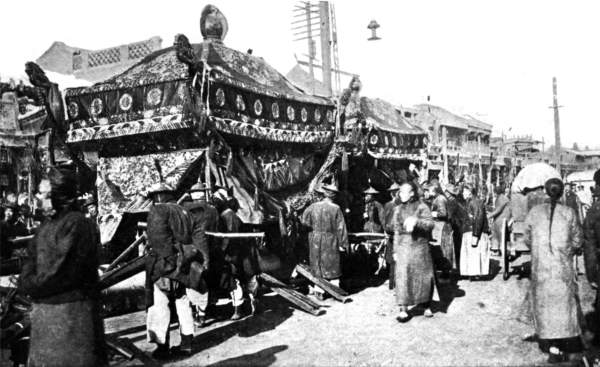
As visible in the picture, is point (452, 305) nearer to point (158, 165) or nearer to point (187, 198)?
point (187, 198)

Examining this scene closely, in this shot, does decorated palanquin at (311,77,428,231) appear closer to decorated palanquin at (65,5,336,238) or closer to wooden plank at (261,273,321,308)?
decorated palanquin at (65,5,336,238)

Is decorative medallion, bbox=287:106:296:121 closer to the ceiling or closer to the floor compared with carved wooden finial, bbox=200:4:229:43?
closer to the floor

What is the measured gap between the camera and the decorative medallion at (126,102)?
8.64 meters

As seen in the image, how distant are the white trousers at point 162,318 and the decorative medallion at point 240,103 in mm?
3831

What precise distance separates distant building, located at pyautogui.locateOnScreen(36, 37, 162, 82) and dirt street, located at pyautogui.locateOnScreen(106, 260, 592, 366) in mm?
10817

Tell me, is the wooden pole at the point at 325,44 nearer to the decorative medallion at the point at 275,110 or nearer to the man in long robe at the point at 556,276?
the decorative medallion at the point at 275,110

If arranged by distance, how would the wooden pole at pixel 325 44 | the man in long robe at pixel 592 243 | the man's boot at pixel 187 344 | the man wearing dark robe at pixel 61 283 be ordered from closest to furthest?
the man wearing dark robe at pixel 61 283, the man in long robe at pixel 592 243, the man's boot at pixel 187 344, the wooden pole at pixel 325 44

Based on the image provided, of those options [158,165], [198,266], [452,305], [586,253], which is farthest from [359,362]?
[158,165]

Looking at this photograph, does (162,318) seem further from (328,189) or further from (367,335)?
(328,189)

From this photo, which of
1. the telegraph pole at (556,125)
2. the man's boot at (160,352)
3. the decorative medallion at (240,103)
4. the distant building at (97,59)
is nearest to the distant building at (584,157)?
the telegraph pole at (556,125)

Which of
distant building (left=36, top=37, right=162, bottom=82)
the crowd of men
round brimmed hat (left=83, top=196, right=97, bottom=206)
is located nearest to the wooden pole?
distant building (left=36, top=37, right=162, bottom=82)

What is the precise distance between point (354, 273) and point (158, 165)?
5.04 m

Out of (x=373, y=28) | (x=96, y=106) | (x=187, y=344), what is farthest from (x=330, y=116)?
(x=373, y=28)

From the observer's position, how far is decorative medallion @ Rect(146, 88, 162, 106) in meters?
8.39
